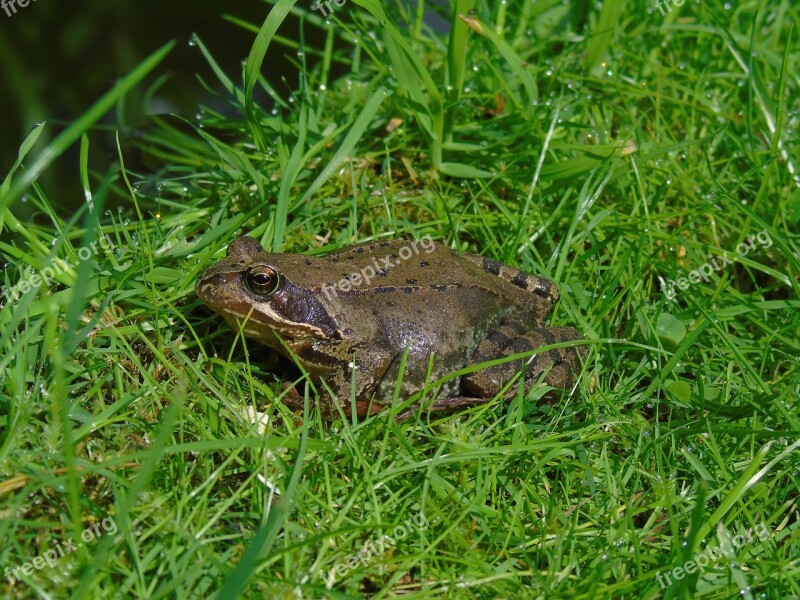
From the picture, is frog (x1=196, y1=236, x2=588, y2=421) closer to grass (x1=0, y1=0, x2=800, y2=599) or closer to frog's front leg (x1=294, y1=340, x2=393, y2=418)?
frog's front leg (x1=294, y1=340, x2=393, y2=418)

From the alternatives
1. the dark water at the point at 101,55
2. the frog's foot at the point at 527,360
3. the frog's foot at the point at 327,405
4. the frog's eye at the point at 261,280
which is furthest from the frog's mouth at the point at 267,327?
the dark water at the point at 101,55

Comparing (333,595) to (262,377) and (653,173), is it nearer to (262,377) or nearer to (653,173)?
Answer: (262,377)

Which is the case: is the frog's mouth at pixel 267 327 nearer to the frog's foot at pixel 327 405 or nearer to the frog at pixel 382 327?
the frog at pixel 382 327

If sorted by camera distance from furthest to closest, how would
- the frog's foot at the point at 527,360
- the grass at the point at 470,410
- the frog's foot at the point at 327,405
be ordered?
1. the frog's foot at the point at 527,360
2. the frog's foot at the point at 327,405
3. the grass at the point at 470,410

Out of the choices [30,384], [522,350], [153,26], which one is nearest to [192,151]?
[153,26]

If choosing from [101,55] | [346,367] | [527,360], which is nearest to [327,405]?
[346,367]

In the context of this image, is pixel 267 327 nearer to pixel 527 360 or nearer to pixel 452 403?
pixel 452 403
